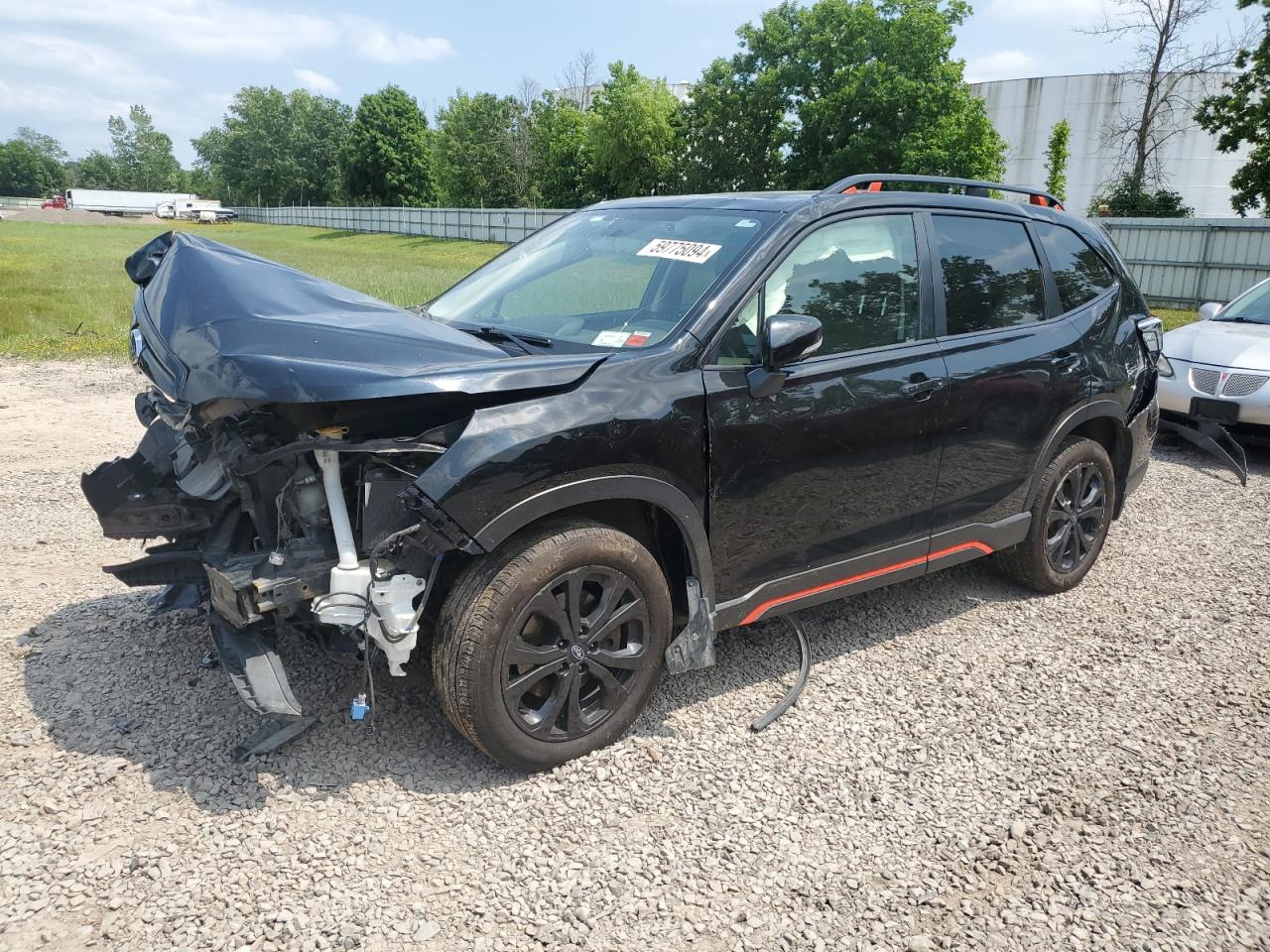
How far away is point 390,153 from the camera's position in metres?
85.5

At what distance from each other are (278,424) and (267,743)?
1.15m

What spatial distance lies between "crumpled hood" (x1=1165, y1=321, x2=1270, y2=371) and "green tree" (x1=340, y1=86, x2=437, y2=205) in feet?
280

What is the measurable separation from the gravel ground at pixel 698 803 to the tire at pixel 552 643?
18 cm

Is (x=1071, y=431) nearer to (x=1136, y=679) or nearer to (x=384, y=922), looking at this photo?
(x=1136, y=679)

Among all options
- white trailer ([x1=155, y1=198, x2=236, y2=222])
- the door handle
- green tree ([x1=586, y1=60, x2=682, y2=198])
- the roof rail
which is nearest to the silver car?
the roof rail

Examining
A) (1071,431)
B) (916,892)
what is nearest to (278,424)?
(916,892)

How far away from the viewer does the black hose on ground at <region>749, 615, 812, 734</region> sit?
3721 millimetres

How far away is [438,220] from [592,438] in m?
58.1

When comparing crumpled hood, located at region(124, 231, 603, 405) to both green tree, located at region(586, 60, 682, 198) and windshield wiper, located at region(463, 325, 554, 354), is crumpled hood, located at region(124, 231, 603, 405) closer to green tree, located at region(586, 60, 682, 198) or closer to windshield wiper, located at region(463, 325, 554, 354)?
windshield wiper, located at region(463, 325, 554, 354)

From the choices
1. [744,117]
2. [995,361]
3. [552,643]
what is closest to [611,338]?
[552,643]

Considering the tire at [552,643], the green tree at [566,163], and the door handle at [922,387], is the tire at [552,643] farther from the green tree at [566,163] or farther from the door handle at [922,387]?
the green tree at [566,163]

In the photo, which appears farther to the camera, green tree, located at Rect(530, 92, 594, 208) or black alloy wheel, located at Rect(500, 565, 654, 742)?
green tree, located at Rect(530, 92, 594, 208)

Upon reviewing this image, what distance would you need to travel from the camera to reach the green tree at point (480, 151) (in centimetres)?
7362

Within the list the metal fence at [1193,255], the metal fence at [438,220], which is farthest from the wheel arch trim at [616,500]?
the metal fence at [438,220]
